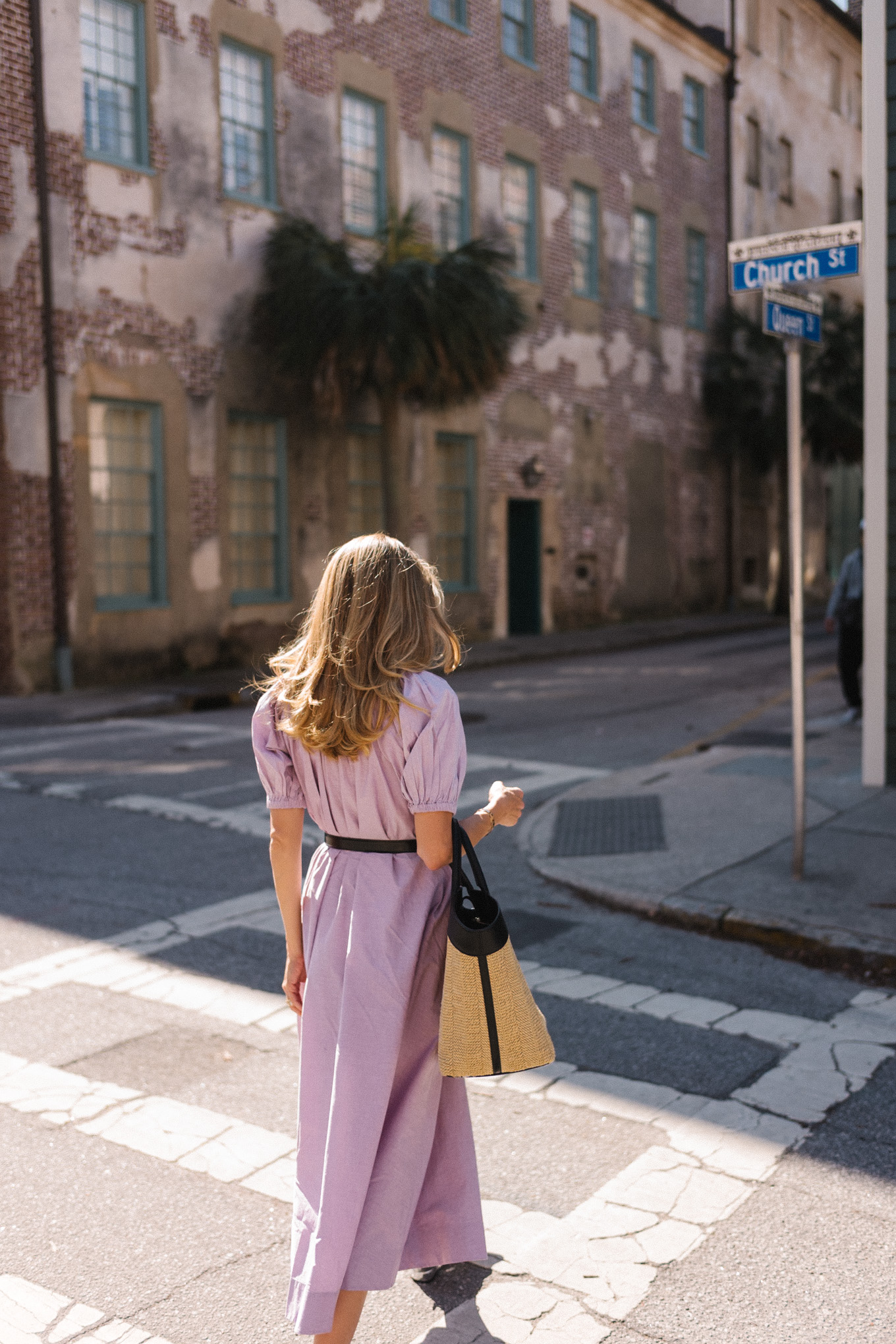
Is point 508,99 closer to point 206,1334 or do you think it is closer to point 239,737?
point 239,737

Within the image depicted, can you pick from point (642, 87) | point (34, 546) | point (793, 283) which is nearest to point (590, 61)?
point (642, 87)

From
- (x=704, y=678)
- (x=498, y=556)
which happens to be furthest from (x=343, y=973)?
(x=498, y=556)

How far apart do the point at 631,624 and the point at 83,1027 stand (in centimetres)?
2207

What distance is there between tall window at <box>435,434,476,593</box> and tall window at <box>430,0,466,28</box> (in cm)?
655

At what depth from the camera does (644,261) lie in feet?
87.9

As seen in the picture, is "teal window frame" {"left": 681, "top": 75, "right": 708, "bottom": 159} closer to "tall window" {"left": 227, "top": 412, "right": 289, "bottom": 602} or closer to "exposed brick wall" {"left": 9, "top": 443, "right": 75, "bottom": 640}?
"tall window" {"left": 227, "top": 412, "right": 289, "bottom": 602}

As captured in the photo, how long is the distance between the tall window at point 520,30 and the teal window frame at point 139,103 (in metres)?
8.49

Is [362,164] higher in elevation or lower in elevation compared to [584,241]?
lower

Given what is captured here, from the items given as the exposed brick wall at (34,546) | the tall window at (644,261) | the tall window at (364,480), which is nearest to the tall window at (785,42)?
the tall window at (644,261)

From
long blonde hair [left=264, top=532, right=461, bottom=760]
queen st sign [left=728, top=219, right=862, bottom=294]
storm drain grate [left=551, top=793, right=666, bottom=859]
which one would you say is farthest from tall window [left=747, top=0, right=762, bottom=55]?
long blonde hair [left=264, top=532, right=461, bottom=760]

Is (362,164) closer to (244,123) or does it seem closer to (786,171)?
(244,123)

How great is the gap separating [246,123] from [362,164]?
248 centimetres

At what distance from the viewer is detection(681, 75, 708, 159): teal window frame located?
27906 millimetres

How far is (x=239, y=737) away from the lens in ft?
38.0
